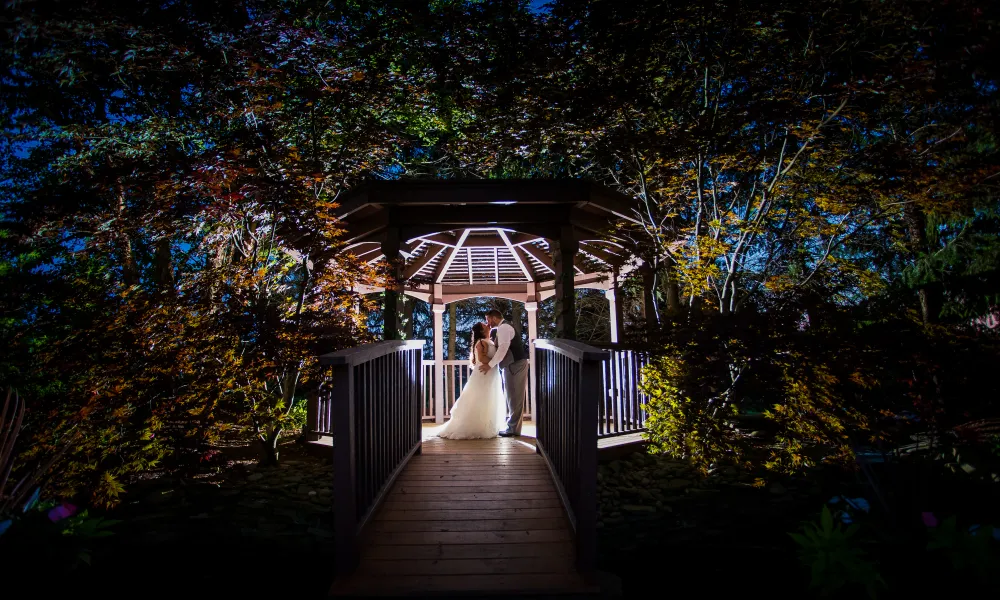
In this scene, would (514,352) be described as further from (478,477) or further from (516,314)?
(516,314)

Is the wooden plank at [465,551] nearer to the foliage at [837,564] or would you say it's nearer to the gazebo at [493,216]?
the foliage at [837,564]

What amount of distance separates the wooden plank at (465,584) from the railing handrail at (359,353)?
3.36 feet

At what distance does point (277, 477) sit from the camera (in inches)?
200

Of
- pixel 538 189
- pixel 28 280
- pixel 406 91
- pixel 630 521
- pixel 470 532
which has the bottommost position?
pixel 630 521

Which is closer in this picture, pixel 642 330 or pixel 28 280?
pixel 28 280

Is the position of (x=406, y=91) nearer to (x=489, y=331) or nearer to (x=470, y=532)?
(x=489, y=331)

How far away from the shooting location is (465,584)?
2527 mm

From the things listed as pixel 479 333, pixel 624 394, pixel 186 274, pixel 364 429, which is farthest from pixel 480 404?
pixel 364 429

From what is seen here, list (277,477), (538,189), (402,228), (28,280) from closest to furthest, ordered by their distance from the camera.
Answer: (28,280), (277,477), (538,189), (402,228)

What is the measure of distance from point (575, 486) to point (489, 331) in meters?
3.69

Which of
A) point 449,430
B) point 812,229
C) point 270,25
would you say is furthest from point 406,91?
point 812,229

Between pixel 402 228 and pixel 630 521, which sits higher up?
pixel 402 228

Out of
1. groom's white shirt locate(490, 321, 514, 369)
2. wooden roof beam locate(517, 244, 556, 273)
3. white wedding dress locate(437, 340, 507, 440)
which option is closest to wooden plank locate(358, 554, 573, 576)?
white wedding dress locate(437, 340, 507, 440)

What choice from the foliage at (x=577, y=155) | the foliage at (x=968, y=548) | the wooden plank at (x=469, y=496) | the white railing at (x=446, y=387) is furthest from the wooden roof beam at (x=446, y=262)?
the foliage at (x=968, y=548)
